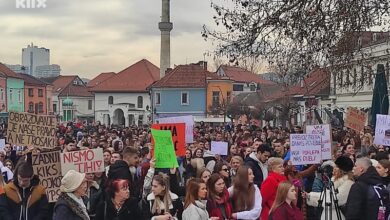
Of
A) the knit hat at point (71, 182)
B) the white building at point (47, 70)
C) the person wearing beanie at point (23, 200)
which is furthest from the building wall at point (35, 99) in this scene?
the knit hat at point (71, 182)

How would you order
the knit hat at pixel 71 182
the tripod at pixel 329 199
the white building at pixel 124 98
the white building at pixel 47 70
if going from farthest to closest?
the white building at pixel 47 70
the white building at pixel 124 98
the tripod at pixel 329 199
the knit hat at pixel 71 182

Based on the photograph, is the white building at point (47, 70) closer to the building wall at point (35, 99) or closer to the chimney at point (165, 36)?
the building wall at point (35, 99)

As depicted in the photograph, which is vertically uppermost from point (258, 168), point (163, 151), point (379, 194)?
point (163, 151)

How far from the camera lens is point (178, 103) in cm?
8544

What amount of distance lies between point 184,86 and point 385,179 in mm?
74905

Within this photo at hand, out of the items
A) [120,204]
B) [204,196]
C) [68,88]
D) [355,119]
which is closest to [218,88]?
[68,88]

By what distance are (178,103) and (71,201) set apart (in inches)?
3083

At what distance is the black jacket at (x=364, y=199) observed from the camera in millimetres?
8430

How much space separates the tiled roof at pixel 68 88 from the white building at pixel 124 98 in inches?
680

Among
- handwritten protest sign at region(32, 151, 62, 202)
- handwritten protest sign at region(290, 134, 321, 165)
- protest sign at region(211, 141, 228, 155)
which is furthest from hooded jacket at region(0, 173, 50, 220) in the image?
protest sign at region(211, 141, 228, 155)

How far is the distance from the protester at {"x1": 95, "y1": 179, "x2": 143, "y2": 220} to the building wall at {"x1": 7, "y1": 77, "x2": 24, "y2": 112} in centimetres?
8591

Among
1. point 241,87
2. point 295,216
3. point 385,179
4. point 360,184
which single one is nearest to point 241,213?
point 295,216

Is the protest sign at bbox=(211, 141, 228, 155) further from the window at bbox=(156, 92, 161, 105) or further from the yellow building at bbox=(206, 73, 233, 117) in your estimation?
the window at bbox=(156, 92, 161, 105)

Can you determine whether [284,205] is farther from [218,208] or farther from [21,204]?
[21,204]
